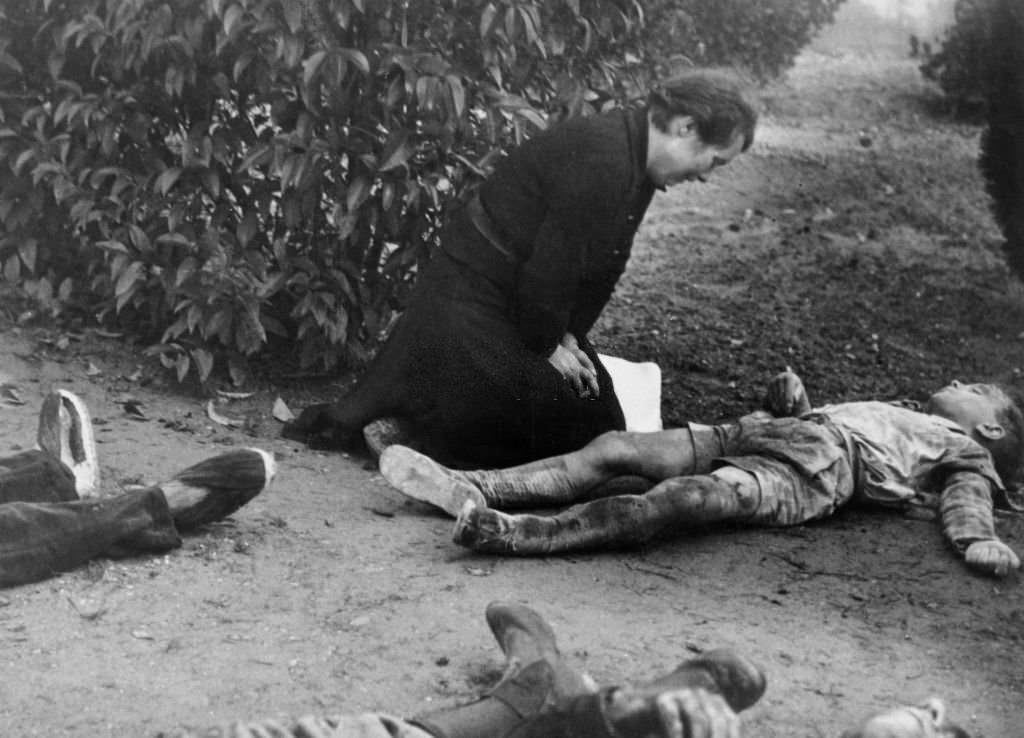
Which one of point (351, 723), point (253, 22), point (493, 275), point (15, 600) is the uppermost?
point (253, 22)

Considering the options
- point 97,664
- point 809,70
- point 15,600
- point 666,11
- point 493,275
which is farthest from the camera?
point 809,70

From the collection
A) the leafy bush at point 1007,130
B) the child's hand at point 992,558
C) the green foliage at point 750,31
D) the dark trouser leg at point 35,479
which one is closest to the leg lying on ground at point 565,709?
the dark trouser leg at point 35,479

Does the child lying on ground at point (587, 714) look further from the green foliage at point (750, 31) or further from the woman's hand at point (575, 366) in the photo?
the green foliage at point (750, 31)

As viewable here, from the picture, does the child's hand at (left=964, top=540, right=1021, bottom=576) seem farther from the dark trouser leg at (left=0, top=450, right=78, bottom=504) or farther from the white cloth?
the dark trouser leg at (left=0, top=450, right=78, bottom=504)

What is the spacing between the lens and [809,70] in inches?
451

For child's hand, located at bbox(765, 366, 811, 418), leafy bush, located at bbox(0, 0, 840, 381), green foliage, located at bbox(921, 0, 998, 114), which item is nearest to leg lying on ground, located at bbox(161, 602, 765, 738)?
child's hand, located at bbox(765, 366, 811, 418)

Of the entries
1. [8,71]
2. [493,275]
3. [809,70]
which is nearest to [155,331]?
[8,71]

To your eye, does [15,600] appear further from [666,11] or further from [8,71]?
[666,11]

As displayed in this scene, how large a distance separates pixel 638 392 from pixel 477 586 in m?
1.78

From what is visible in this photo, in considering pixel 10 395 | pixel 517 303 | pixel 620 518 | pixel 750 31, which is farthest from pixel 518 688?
pixel 750 31

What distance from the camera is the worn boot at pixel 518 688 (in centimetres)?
238

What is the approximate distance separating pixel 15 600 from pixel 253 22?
7.68ft

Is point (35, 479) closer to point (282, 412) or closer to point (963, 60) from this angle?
point (282, 412)

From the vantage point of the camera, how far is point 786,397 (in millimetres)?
4758
